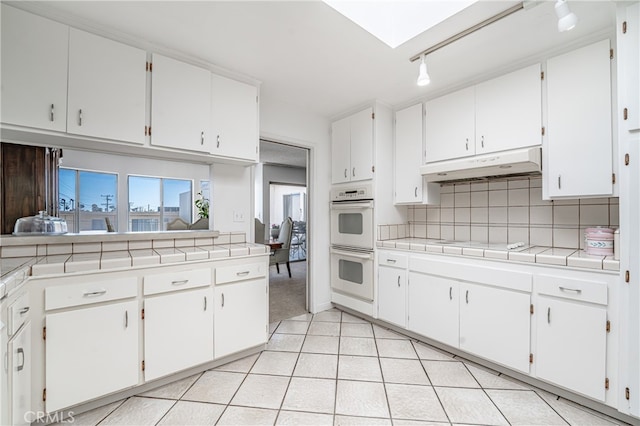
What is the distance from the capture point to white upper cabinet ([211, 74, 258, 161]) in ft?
7.27

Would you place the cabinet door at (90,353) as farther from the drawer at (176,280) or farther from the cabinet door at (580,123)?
the cabinet door at (580,123)

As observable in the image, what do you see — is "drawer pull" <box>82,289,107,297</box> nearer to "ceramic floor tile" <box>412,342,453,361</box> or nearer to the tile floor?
the tile floor

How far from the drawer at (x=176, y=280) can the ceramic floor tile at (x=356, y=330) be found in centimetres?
148

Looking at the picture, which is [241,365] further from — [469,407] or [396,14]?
[396,14]

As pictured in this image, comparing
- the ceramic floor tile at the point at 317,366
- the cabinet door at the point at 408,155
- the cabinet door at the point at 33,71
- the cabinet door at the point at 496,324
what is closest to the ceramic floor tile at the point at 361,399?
the ceramic floor tile at the point at 317,366

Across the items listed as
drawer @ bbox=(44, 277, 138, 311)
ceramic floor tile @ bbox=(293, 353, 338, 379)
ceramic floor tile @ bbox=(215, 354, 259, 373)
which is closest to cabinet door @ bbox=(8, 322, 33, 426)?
drawer @ bbox=(44, 277, 138, 311)

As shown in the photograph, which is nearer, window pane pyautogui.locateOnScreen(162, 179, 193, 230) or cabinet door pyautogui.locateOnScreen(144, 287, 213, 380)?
cabinet door pyautogui.locateOnScreen(144, 287, 213, 380)

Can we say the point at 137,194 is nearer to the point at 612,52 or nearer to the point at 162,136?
the point at 162,136

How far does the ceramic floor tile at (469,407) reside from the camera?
1543 millimetres

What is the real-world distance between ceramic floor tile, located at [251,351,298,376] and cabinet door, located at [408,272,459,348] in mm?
1145

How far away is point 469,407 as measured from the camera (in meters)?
1.65

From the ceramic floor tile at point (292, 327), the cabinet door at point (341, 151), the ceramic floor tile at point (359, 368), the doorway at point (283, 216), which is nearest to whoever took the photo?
the ceramic floor tile at point (359, 368)

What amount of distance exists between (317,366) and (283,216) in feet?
20.6

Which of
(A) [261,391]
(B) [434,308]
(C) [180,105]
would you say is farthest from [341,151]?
(A) [261,391]
